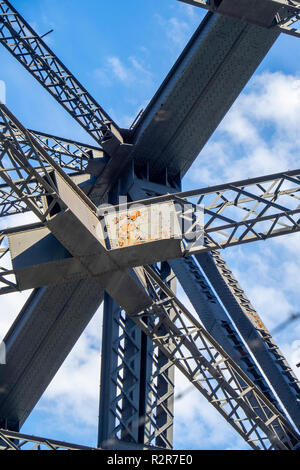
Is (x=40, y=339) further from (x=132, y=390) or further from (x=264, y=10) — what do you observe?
(x=264, y=10)

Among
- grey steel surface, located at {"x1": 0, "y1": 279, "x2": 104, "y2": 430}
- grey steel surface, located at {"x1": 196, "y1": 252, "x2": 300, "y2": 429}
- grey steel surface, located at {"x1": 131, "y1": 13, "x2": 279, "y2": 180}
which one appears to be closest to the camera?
grey steel surface, located at {"x1": 196, "y1": 252, "x2": 300, "y2": 429}

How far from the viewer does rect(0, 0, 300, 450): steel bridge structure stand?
59.3ft

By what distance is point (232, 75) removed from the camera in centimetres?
2342

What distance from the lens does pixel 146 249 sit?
18078 mm

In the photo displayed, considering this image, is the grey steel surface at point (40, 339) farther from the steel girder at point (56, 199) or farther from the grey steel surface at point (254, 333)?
the steel girder at point (56, 199)

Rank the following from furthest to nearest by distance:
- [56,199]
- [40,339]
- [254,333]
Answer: [40,339] < [254,333] < [56,199]

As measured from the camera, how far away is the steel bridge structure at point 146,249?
711 inches

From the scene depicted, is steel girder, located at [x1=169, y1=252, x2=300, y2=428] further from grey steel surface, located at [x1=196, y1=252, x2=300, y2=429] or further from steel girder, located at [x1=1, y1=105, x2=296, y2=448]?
steel girder, located at [x1=1, y1=105, x2=296, y2=448]

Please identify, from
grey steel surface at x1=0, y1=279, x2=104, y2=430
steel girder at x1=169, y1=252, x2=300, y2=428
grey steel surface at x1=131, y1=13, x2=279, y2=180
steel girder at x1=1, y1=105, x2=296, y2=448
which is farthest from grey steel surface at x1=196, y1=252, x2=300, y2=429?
grey steel surface at x1=0, y1=279, x2=104, y2=430

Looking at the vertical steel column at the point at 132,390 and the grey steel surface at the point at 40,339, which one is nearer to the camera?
the vertical steel column at the point at 132,390

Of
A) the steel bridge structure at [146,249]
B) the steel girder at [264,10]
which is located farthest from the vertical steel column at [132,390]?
the steel girder at [264,10]

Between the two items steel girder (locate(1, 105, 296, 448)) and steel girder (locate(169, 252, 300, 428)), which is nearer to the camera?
steel girder (locate(1, 105, 296, 448))

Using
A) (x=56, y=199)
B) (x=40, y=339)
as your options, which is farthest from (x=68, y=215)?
(x=40, y=339)
